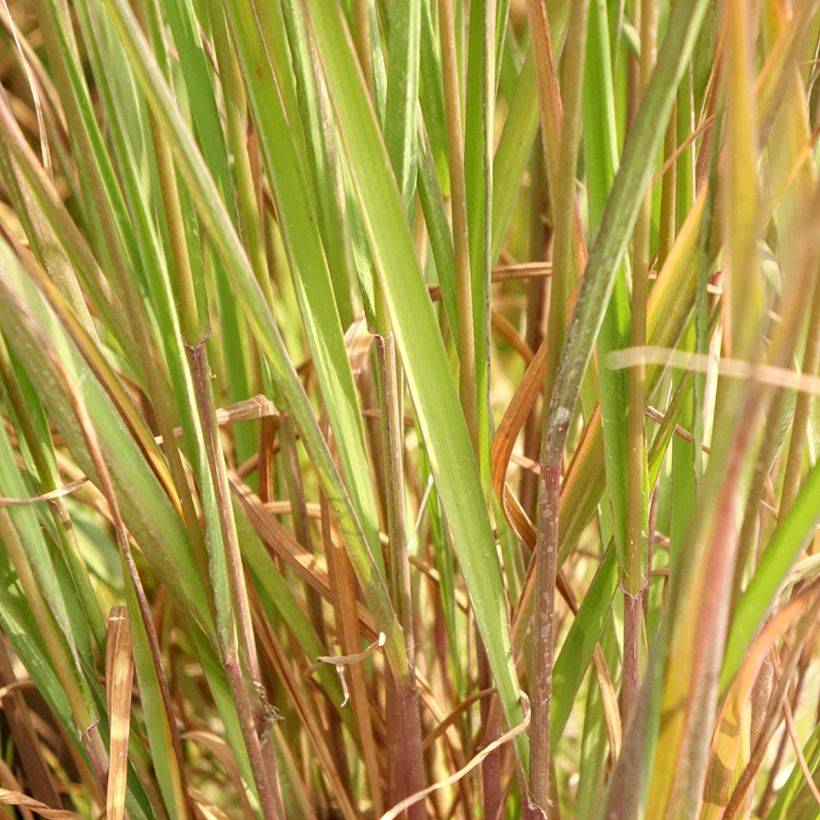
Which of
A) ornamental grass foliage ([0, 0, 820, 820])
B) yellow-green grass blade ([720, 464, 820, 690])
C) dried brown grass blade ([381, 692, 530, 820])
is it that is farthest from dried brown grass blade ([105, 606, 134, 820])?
yellow-green grass blade ([720, 464, 820, 690])

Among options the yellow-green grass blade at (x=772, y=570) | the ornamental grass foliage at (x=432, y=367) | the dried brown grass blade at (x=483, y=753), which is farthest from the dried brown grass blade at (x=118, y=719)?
the yellow-green grass blade at (x=772, y=570)

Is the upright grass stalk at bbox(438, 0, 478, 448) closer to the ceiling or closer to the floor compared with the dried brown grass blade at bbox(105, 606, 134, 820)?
closer to the ceiling

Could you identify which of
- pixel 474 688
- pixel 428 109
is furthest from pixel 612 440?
pixel 474 688

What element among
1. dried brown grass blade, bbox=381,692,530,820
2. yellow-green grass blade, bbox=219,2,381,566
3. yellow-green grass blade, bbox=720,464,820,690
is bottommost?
dried brown grass blade, bbox=381,692,530,820

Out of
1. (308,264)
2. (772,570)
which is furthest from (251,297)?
(772,570)

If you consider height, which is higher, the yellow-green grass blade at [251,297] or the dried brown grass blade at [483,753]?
the yellow-green grass blade at [251,297]

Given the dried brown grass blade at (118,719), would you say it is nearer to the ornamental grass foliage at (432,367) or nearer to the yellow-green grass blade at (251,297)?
the ornamental grass foliage at (432,367)

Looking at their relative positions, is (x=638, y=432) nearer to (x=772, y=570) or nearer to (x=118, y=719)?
(x=772, y=570)

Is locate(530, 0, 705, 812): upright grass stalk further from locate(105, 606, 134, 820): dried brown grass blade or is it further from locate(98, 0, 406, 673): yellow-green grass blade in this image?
locate(105, 606, 134, 820): dried brown grass blade

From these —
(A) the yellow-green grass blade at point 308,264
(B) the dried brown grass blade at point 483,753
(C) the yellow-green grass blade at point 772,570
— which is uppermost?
(A) the yellow-green grass blade at point 308,264

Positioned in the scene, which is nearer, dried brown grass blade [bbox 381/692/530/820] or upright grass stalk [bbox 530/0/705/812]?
upright grass stalk [bbox 530/0/705/812]
